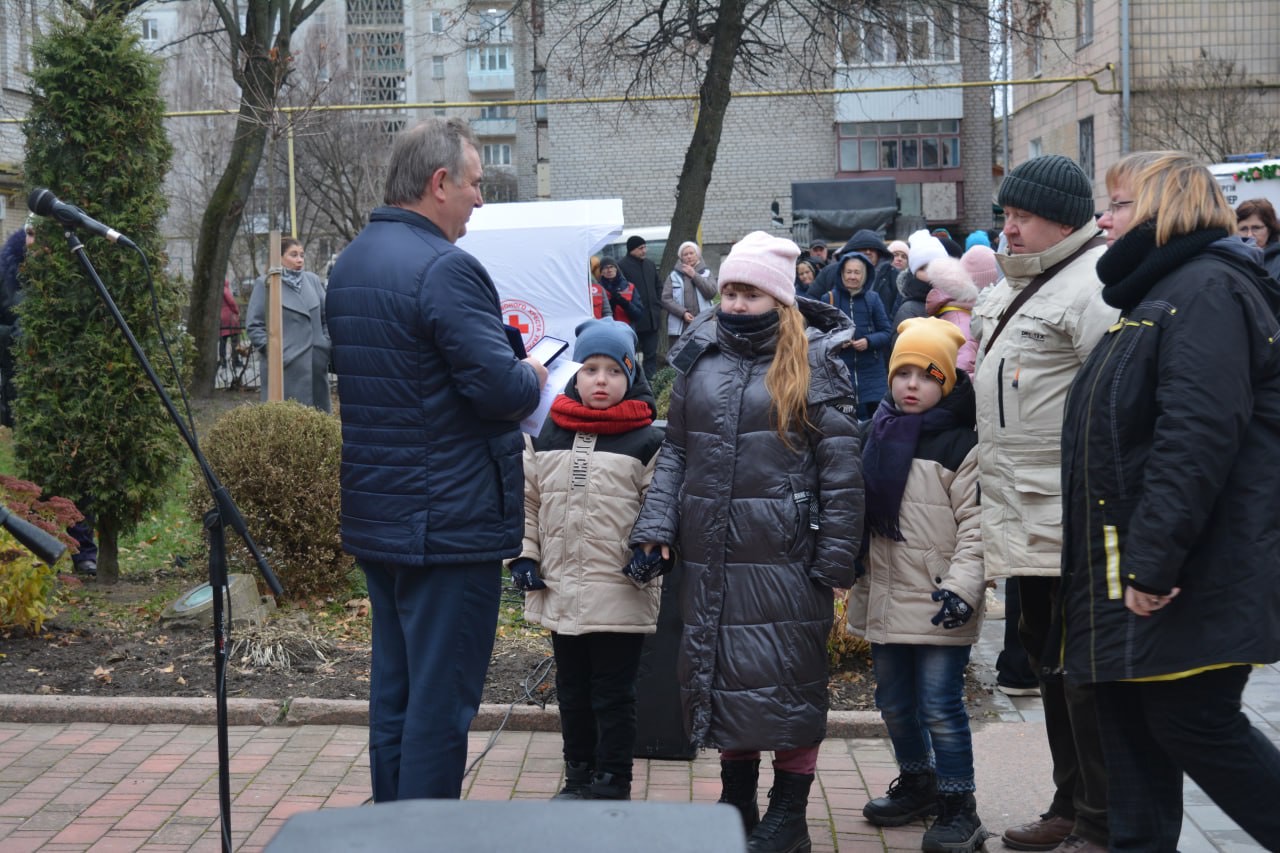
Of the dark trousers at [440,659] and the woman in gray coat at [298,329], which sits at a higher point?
the woman in gray coat at [298,329]

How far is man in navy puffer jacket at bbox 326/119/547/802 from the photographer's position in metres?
3.70

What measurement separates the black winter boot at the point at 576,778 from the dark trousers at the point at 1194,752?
183cm

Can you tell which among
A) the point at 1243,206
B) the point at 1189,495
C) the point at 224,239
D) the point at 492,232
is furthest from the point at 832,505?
the point at 224,239

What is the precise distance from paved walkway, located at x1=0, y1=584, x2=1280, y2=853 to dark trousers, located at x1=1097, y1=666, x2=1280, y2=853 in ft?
2.66

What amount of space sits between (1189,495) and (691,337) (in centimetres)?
166

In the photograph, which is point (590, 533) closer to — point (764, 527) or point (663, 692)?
point (764, 527)

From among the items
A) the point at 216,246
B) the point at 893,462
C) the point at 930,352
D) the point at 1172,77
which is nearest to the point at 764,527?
the point at 893,462

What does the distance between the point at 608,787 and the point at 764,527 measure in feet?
3.78

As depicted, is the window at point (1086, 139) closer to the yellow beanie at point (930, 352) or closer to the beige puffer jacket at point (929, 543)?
the yellow beanie at point (930, 352)

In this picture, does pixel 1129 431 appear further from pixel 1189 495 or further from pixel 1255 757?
pixel 1255 757

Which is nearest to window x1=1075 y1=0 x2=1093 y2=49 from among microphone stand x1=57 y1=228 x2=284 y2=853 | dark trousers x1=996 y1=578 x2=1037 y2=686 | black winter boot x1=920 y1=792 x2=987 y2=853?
dark trousers x1=996 y1=578 x2=1037 y2=686

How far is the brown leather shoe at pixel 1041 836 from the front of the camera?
4.35 metres

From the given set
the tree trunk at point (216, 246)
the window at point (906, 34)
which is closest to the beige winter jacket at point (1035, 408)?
the window at point (906, 34)

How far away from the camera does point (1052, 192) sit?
13.5 ft
